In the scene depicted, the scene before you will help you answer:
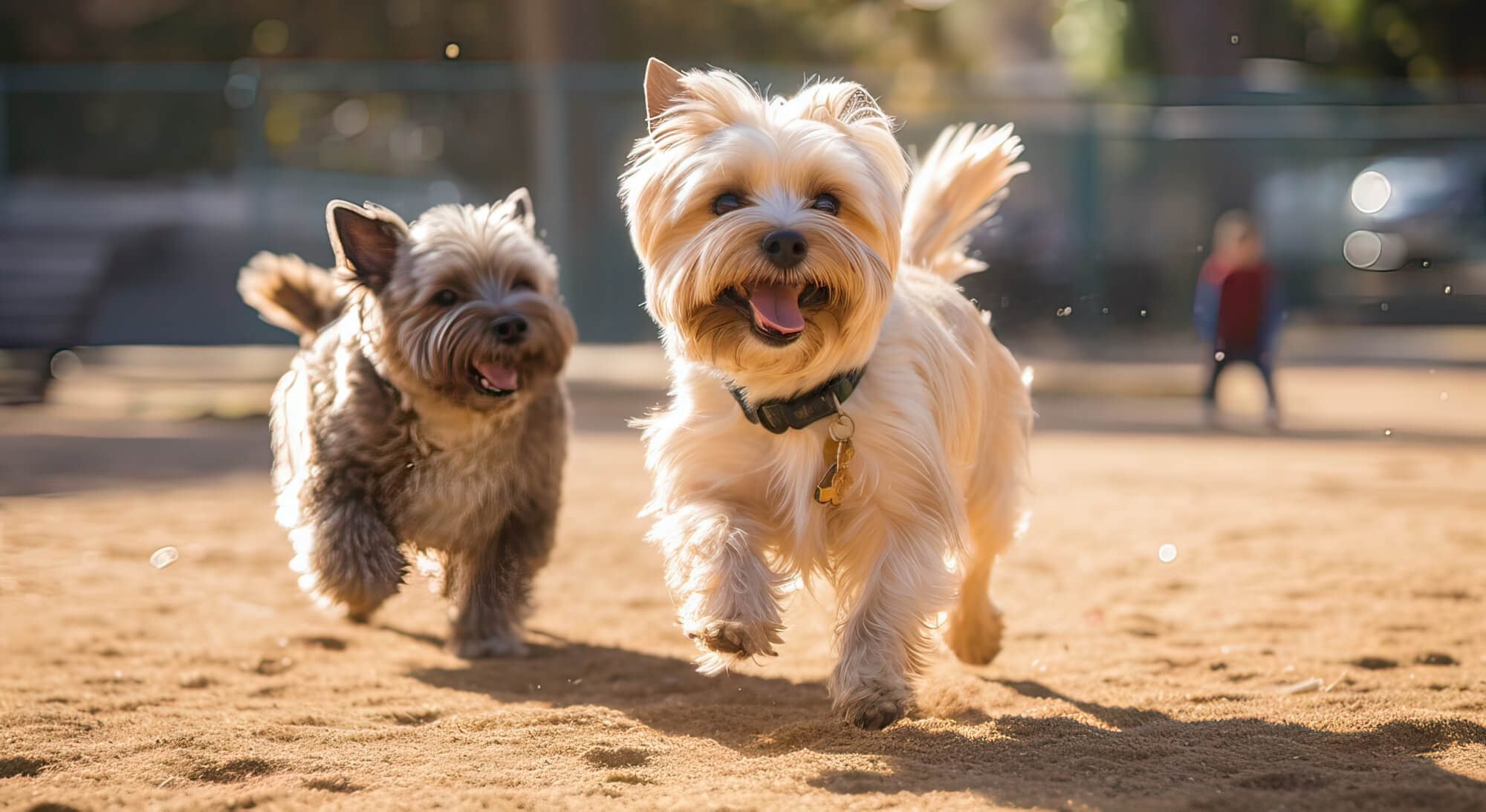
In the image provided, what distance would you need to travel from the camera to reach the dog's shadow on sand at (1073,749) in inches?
140

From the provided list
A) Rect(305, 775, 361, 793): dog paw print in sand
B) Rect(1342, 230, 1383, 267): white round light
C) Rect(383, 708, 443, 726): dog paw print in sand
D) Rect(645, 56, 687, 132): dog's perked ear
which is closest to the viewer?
Rect(305, 775, 361, 793): dog paw print in sand

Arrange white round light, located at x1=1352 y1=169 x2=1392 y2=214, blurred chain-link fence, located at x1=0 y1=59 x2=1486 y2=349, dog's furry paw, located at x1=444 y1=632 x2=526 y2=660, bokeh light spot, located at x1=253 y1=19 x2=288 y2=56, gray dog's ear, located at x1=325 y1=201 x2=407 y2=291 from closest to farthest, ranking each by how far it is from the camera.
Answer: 1. gray dog's ear, located at x1=325 y1=201 x2=407 y2=291
2. dog's furry paw, located at x1=444 y1=632 x2=526 y2=660
3. blurred chain-link fence, located at x1=0 y1=59 x2=1486 y2=349
4. white round light, located at x1=1352 y1=169 x2=1392 y2=214
5. bokeh light spot, located at x1=253 y1=19 x2=288 y2=56

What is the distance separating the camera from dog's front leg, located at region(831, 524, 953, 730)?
4.11m

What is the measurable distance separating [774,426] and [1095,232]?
500 inches

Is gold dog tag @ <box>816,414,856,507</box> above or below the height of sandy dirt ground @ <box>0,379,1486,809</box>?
above

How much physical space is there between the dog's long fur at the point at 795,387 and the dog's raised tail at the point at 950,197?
1.01 meters

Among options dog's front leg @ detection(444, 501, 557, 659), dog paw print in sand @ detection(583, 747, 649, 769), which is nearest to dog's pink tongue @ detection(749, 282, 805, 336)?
dog paw print in sand @ detection(583, 747, 649, 769)

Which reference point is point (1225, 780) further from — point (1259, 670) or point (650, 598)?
point (650, 598)

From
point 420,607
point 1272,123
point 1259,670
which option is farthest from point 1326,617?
point 1272,123

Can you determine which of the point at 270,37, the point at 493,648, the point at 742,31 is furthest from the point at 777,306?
the point at 742,31

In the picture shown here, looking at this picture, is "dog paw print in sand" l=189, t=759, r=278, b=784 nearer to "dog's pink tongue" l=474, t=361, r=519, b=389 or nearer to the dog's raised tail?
"dog's pink tongue" l=474, t=361, r=519, b=389

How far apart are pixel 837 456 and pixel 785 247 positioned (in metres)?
0.69

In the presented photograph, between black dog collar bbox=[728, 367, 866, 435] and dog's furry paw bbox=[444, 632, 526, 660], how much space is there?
5.87 feet

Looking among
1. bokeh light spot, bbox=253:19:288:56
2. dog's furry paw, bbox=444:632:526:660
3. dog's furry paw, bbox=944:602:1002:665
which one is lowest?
dog's furry paw, bbox=444:632:526:660
